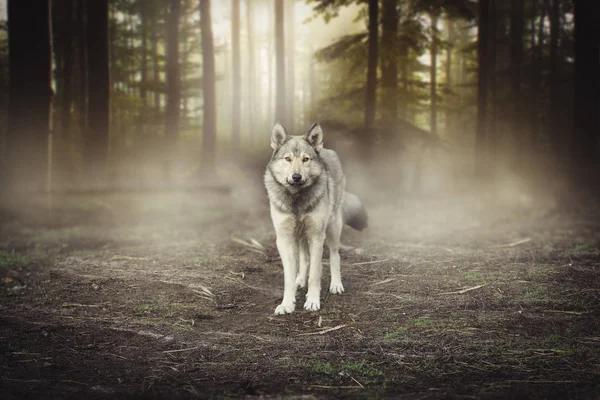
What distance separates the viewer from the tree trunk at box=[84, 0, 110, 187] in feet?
50.1

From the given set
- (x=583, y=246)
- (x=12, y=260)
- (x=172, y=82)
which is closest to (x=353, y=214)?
(x=583, y=246)

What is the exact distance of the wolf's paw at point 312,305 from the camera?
17.5 ft

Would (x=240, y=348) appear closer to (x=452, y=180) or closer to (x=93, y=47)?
(x=93, y=47)

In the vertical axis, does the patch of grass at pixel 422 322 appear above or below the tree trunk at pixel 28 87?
below

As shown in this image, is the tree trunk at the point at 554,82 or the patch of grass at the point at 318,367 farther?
the tree trunk at the point at 554,82

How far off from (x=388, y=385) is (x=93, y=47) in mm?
15768

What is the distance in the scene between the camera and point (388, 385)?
10.7 ft

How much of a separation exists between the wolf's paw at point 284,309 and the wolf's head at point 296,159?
139 centimetres

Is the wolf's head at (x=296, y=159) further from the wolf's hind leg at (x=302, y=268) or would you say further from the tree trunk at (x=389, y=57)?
the tree trunk at (x=389, y=57)

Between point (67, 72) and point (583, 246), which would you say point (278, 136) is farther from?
point (67, 72)

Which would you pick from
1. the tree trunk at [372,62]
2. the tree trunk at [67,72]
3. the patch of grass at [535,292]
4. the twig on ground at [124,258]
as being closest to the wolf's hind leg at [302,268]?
the patch of grass at [535,292]

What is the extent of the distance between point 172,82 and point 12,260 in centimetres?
1737

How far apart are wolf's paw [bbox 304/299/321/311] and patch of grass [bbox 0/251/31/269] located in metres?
5.44

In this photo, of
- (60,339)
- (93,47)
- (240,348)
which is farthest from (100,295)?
(93,47)
